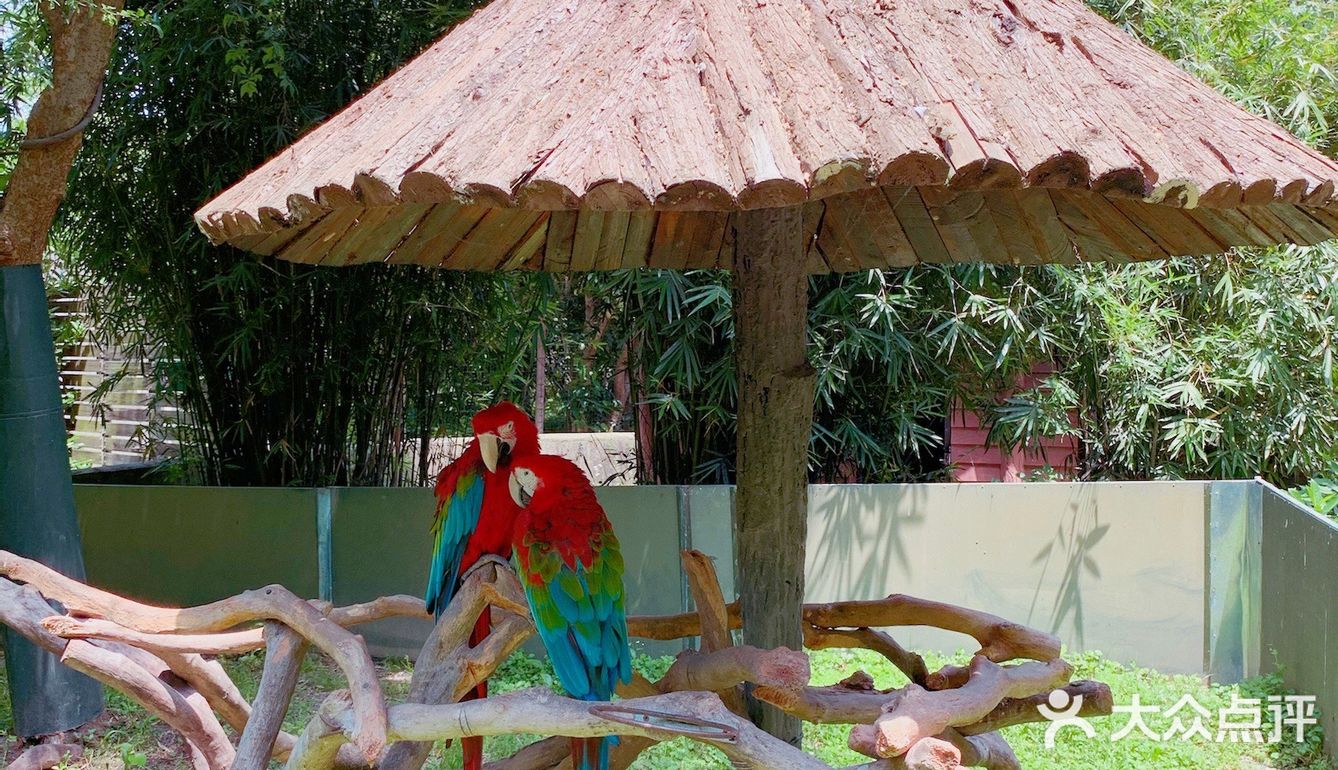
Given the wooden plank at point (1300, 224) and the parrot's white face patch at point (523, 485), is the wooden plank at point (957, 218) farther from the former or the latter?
the parrot's white face patch at point (523, 485)

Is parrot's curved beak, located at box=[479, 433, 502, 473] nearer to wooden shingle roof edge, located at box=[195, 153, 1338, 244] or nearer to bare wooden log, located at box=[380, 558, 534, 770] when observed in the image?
bare wooden log, located at box=[380, 558, 534, 770]


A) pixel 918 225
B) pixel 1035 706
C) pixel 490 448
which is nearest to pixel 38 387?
pixel 490 448

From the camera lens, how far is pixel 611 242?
2186 millimetres

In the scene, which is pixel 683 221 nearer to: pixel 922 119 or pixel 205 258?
pixel 922 119

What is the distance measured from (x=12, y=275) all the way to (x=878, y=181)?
2945 millimetres

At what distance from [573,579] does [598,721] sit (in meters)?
0.23

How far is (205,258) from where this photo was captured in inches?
136

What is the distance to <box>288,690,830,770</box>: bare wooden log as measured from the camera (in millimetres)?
1172

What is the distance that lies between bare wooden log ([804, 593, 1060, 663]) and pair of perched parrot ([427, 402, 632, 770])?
21.4 inches

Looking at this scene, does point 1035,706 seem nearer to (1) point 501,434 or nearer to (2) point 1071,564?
(1) point 501,434

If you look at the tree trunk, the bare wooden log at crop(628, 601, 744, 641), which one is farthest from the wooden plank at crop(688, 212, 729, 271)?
the tree trunk

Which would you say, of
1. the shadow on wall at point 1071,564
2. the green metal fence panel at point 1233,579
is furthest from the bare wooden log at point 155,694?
the green metal fence panel at point 1233,579

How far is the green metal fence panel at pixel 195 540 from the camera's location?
369 centimetres

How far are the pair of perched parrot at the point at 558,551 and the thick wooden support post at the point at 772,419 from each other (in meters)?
0.25
